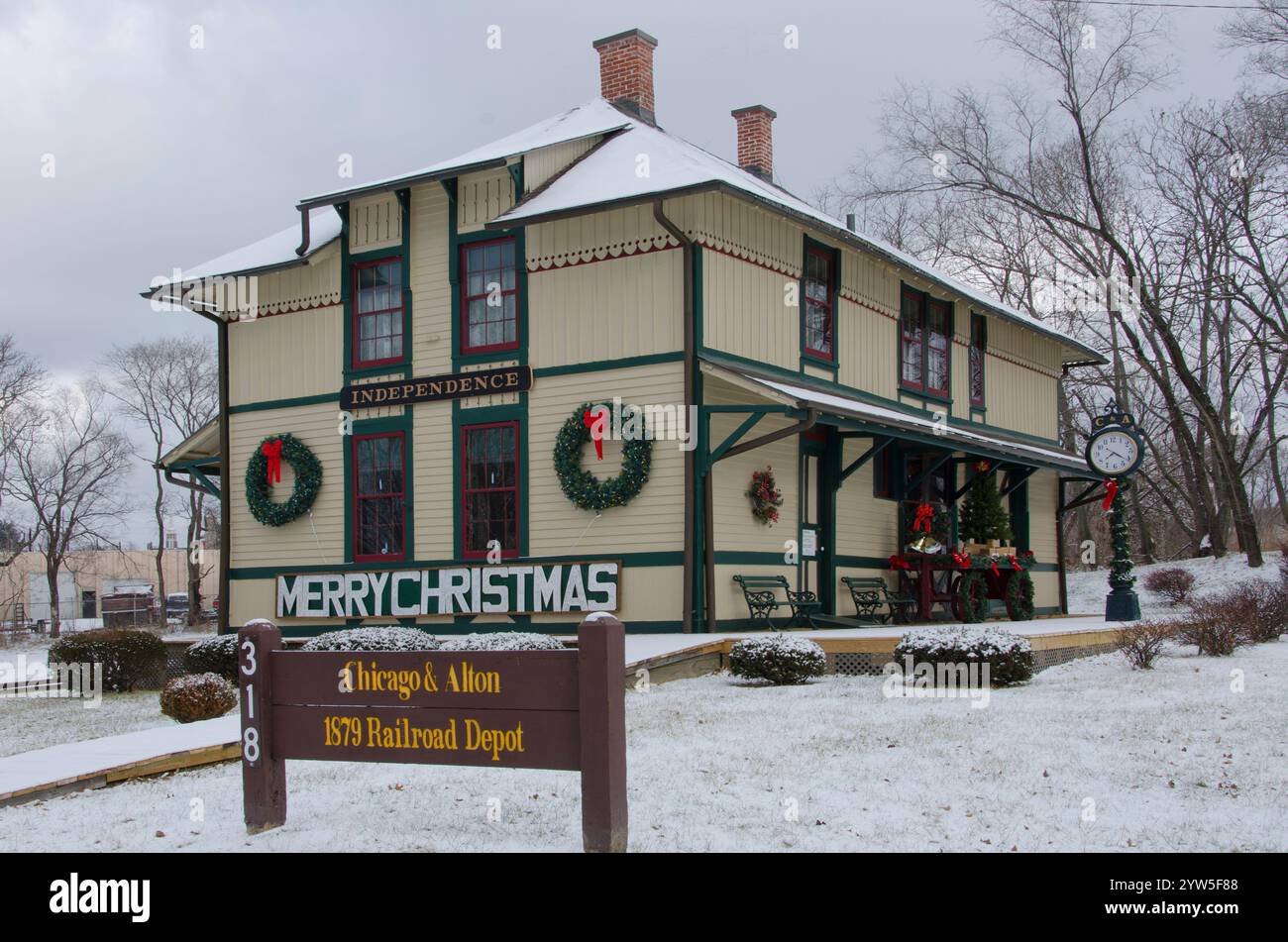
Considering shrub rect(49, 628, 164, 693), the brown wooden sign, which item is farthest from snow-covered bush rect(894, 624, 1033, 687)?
shrub rect(49, 628, 164, 693)

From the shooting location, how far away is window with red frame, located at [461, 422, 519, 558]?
1892cm

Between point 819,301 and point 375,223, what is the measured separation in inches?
273

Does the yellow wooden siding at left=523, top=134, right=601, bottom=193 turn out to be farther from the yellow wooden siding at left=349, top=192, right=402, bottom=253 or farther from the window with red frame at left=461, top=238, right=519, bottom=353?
→ the yellow wooden siding at left=349, top=192, right=402, bottom=253

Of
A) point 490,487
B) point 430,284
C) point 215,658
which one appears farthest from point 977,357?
point 215,658

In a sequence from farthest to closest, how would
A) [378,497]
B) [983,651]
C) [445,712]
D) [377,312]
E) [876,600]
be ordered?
[377,312] < [378,497] < [876,600] < [983,651] < [445,712]

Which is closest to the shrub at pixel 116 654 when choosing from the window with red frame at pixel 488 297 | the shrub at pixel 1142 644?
the window with red frame at pixel 488 297

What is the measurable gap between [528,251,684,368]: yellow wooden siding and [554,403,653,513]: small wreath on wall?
85 cm

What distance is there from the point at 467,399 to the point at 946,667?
8.70 m

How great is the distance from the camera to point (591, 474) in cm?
1798

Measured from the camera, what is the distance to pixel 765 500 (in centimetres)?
1825

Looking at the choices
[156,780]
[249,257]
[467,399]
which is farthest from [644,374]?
[156,780]

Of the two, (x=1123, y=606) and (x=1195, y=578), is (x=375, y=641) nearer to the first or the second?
(x=1123, y=606)

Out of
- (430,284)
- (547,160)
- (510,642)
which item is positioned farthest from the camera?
(430,284)
